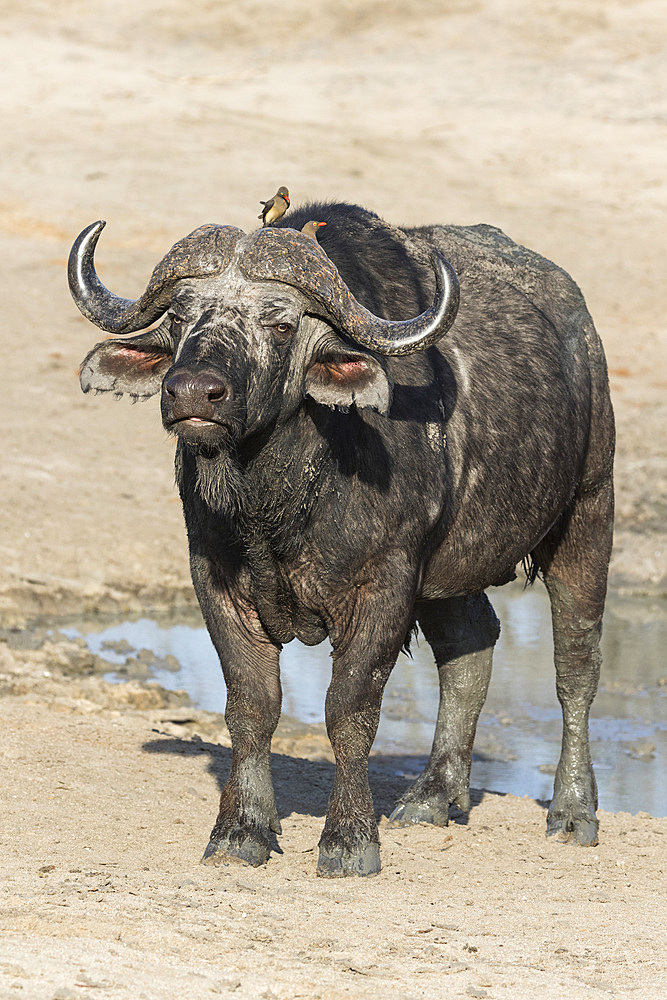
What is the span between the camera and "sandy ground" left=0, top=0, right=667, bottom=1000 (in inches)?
187

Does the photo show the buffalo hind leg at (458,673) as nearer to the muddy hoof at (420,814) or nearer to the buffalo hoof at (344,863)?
the muddy hoof at (420,814)

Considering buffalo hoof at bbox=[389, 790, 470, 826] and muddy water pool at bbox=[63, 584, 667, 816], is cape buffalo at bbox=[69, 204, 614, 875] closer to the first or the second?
buffalo hoof at bbox=[389, 790, 470, 826]

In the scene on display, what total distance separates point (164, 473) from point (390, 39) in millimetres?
20387

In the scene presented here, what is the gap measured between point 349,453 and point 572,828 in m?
2.50

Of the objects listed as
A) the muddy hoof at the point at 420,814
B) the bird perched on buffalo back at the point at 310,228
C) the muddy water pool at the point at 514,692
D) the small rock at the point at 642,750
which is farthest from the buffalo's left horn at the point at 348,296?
the small rock at the point at 642,750

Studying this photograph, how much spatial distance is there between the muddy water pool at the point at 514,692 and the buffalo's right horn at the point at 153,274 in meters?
3.05

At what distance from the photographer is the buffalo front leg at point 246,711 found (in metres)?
5.86

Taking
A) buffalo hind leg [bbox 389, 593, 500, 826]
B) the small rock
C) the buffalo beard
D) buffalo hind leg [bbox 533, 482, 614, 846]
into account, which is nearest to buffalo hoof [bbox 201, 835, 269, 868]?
the buffalo beard

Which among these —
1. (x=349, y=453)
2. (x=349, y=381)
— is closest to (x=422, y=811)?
(x=349, y=453)

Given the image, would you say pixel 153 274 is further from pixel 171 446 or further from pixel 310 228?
pixel 171 446

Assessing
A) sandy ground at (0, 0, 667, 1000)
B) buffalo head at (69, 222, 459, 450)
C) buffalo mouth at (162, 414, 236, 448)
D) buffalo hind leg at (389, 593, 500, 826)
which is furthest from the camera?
buffalo hind leg at (389, 593, 500, 826)

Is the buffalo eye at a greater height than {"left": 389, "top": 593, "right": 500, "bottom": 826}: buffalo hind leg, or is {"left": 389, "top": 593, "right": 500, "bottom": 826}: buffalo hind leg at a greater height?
the buffalo eye

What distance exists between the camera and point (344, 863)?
18.7 ft

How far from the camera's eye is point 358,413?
579 cm
